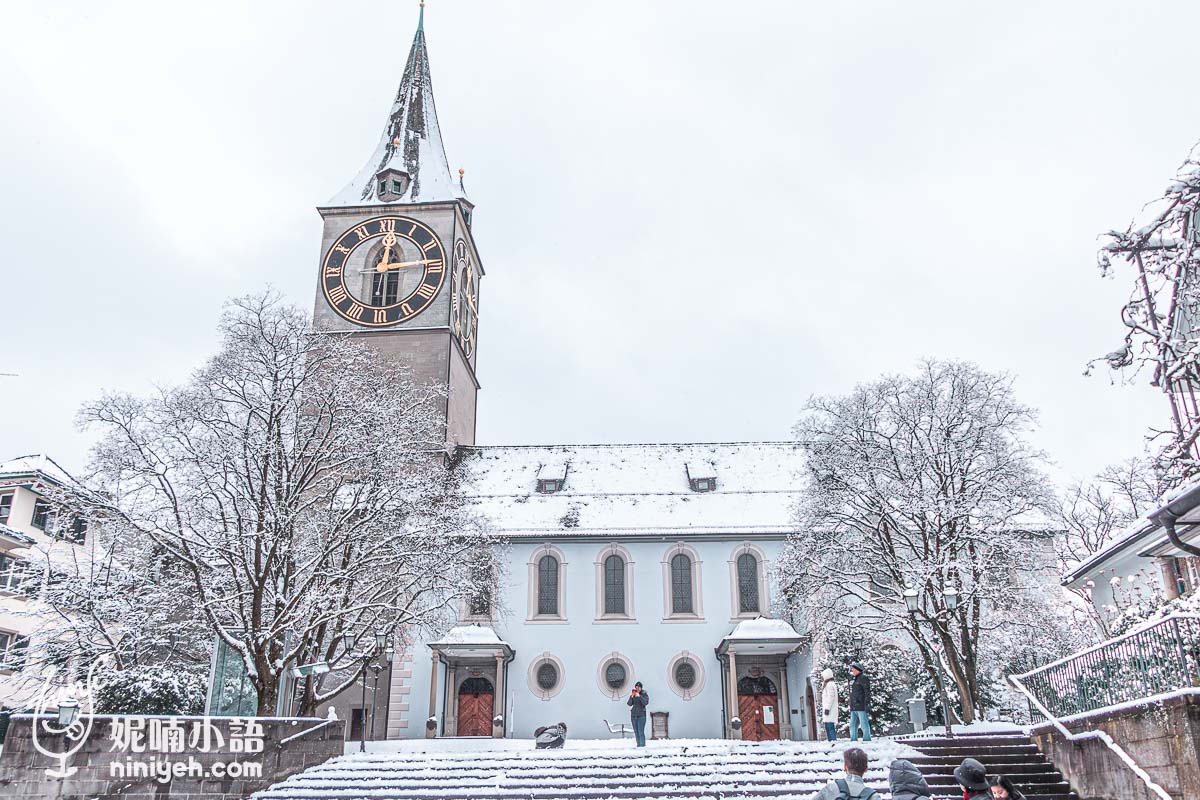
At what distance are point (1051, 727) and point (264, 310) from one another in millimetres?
18386

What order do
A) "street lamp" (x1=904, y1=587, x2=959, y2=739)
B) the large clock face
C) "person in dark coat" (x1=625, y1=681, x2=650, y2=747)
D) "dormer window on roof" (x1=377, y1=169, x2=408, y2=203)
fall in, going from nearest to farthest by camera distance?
"street lamp" (x1=904, y1=587, x2=959, y2=739) < "person in dark coat" (x1=625, y1=681, x2=650, y2=747) < the large clock face < "dormer window on roof" (x1=377, y1=169, x2=408, y2=203)

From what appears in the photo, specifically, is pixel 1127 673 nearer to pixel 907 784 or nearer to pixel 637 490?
pixel 907 784

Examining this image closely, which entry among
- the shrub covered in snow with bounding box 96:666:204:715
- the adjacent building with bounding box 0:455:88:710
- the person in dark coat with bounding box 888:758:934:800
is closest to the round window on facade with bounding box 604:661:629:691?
the shrub covered in snow with bounding box 96:666:204:715

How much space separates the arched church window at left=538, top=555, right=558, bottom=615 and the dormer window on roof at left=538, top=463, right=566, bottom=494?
324cm

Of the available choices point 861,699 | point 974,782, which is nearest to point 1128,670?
point 974,782

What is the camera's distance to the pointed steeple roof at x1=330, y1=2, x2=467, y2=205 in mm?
42406

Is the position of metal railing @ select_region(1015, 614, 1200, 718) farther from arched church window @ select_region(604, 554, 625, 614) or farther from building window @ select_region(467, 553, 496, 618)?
arched church window @ select_region(604, 554, 625, 614)

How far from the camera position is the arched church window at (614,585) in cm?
3309

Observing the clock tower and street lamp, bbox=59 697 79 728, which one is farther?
the clock tower

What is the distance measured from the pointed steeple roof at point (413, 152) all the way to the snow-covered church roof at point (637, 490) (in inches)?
474

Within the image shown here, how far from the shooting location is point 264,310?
75.9ft

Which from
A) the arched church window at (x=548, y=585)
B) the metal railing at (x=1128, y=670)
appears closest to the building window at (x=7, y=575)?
the arched church window at (x=548, y=585)

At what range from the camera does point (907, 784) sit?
7773 millimetres

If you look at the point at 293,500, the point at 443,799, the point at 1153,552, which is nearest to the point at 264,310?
the point at 293,500
